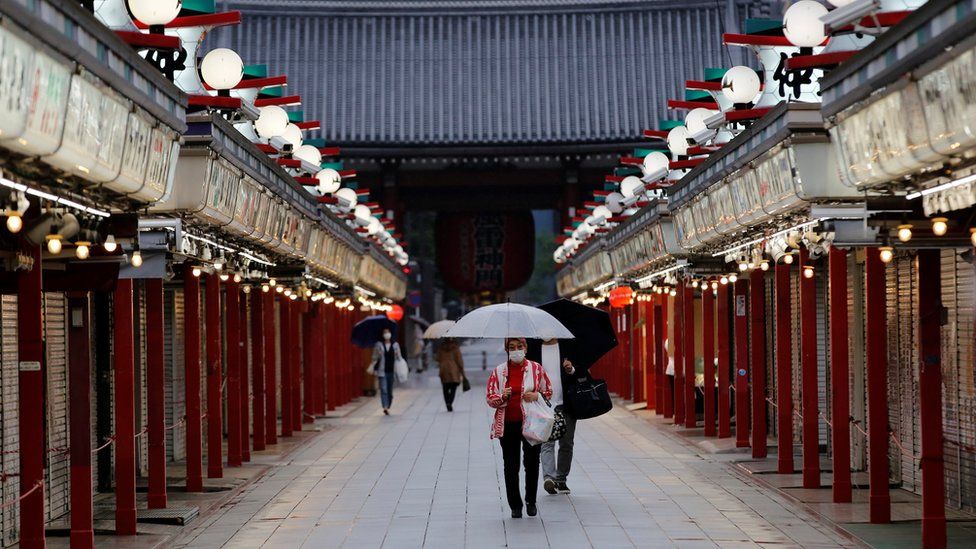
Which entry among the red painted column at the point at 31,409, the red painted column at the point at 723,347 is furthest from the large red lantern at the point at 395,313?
the red painted column at the point at 31,409

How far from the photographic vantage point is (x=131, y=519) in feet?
45.5

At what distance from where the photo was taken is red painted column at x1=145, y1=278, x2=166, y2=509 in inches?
Answer: 594

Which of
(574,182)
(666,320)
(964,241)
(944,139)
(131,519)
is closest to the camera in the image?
(944,139)

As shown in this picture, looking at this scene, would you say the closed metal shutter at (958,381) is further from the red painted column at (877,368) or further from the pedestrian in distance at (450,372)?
the pedestrian in distance at (450,372)

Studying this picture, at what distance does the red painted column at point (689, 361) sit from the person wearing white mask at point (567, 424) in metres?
8.97

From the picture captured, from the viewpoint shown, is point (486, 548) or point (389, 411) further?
point (389, 411)

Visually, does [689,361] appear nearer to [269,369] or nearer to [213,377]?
[269,369]

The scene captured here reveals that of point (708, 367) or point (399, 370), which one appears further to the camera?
point (399, 370)

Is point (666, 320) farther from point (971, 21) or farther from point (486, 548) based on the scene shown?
point (971, 21)

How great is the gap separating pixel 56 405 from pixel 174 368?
5.76m

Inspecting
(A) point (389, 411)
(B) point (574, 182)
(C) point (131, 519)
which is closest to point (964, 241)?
(C) point (131, 519)

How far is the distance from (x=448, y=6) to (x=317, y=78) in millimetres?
5137

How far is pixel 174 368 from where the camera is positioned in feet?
70.9

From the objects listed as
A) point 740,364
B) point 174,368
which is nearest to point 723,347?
point 740,364
